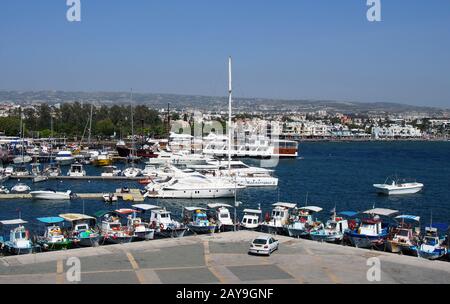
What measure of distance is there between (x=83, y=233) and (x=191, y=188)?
72.0 ft

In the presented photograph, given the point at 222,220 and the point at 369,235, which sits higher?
the point at 369,235

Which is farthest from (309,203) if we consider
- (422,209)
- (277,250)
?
(277,250)

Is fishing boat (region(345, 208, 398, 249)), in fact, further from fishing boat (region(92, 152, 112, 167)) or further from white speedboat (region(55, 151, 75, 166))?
white speedboat (region(55, 151, 75, 166))

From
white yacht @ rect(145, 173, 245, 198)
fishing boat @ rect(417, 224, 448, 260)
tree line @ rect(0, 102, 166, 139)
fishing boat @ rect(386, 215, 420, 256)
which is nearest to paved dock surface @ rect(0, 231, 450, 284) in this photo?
fishing boat @ rect(417, 224, 448, 260)

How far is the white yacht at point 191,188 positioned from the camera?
49.0 meters

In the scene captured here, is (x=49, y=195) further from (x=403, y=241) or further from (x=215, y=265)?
(x=403, y=241)

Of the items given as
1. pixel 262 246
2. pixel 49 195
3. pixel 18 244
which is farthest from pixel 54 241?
pixel 49 195

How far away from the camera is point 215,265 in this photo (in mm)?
21938

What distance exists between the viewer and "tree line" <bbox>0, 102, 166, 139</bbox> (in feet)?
417

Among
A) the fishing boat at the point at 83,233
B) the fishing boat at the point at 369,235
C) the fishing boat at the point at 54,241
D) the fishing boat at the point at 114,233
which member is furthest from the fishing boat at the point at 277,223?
the fishing boat at the point at 54,241

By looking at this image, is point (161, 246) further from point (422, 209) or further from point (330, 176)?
point (330, 176)

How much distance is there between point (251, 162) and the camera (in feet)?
315

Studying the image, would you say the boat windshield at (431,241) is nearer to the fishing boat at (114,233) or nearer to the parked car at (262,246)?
the parked car at (262,246)

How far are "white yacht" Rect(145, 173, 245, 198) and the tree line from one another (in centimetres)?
7733
